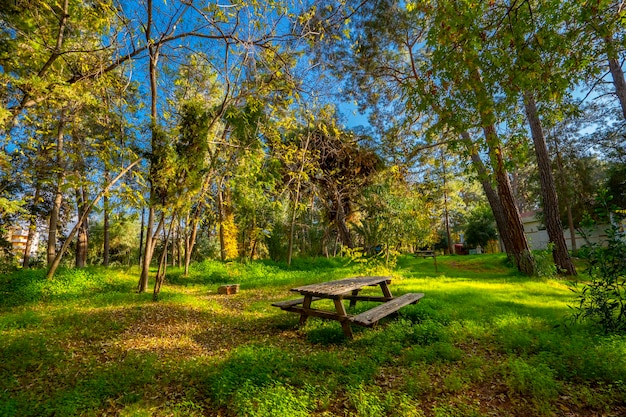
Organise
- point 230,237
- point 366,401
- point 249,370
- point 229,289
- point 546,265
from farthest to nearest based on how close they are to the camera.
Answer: point 230,237
point 546,265
point 229,289
point 249,370
point 366,401

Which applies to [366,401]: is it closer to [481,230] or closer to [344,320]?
[344,320]

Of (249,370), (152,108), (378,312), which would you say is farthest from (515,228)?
(152,108)

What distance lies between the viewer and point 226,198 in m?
14.1

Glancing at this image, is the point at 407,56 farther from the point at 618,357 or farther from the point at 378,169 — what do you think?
the point at 618,357

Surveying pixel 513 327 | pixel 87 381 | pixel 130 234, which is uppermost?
pixel 130 234

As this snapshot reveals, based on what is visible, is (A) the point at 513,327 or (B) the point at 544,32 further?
(A) the point at 513,327

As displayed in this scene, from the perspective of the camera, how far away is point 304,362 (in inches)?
141

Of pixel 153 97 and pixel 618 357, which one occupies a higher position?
pixel 153 97

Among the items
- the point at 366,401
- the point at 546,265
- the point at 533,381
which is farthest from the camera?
the point at 546,265

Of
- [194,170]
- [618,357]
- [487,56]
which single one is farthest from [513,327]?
[194,170]

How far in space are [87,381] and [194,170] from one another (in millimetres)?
4595

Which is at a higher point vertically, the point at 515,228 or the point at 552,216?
the point at 552,216

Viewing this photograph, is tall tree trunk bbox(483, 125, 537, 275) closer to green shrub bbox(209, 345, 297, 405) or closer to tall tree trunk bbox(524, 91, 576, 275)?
tall tree trunk bbox(524, 91, 576, 275)

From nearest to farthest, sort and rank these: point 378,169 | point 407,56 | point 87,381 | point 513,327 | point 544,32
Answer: point 544,32, point 87,381, point 513,327, point 407,56, point 378,169
